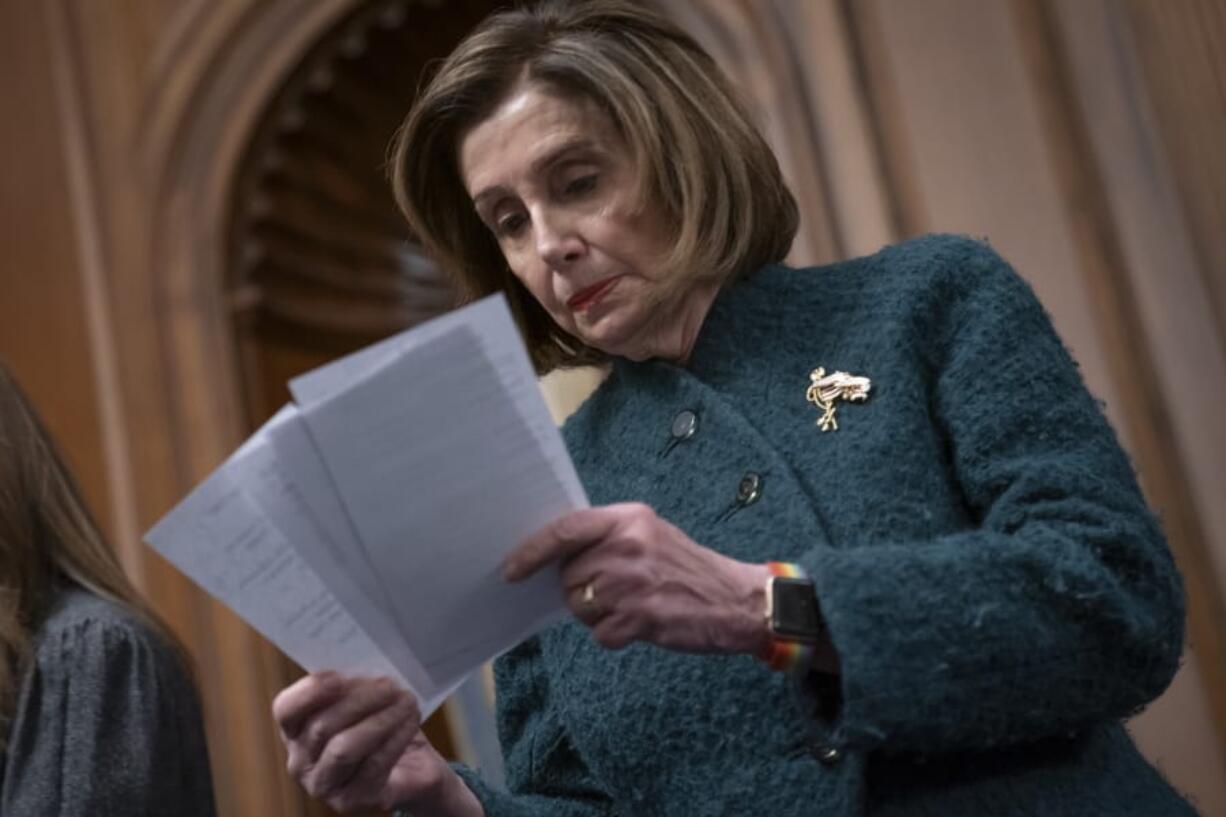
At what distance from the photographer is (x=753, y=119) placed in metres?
1.44

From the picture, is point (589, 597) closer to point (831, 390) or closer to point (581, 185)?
point (831, 390)

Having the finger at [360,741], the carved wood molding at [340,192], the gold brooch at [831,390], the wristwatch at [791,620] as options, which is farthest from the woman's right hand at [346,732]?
the carved wood molding at [340,192]

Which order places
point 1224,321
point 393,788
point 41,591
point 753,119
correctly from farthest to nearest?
point 1224,321, point 41,591, point 753,119, point 393,788

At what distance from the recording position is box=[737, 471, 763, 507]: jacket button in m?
1.21

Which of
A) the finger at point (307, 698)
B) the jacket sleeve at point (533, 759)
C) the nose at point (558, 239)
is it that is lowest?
the jacket sleeve at point (533, 759)

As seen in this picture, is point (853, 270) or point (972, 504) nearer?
point (972, 504)

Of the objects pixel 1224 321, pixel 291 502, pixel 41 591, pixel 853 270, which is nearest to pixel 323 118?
pixel 41 591

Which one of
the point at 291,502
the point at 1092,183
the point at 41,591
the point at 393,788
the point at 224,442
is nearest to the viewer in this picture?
the point at 291,502

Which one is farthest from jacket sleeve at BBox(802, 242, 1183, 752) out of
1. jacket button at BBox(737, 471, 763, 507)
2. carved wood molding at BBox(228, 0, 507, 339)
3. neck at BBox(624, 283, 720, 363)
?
carved wood molding at BBox(228, 0, 507, 339)

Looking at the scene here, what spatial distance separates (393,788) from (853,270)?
55 centimetres

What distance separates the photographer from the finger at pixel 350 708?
111 centimetres

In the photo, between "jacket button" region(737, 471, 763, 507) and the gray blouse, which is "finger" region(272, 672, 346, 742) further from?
the gray blouse

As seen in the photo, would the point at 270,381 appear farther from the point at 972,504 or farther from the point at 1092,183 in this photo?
the point at 972,504

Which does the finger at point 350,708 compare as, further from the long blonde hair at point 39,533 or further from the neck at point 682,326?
the long blonde hair at point 39,533
